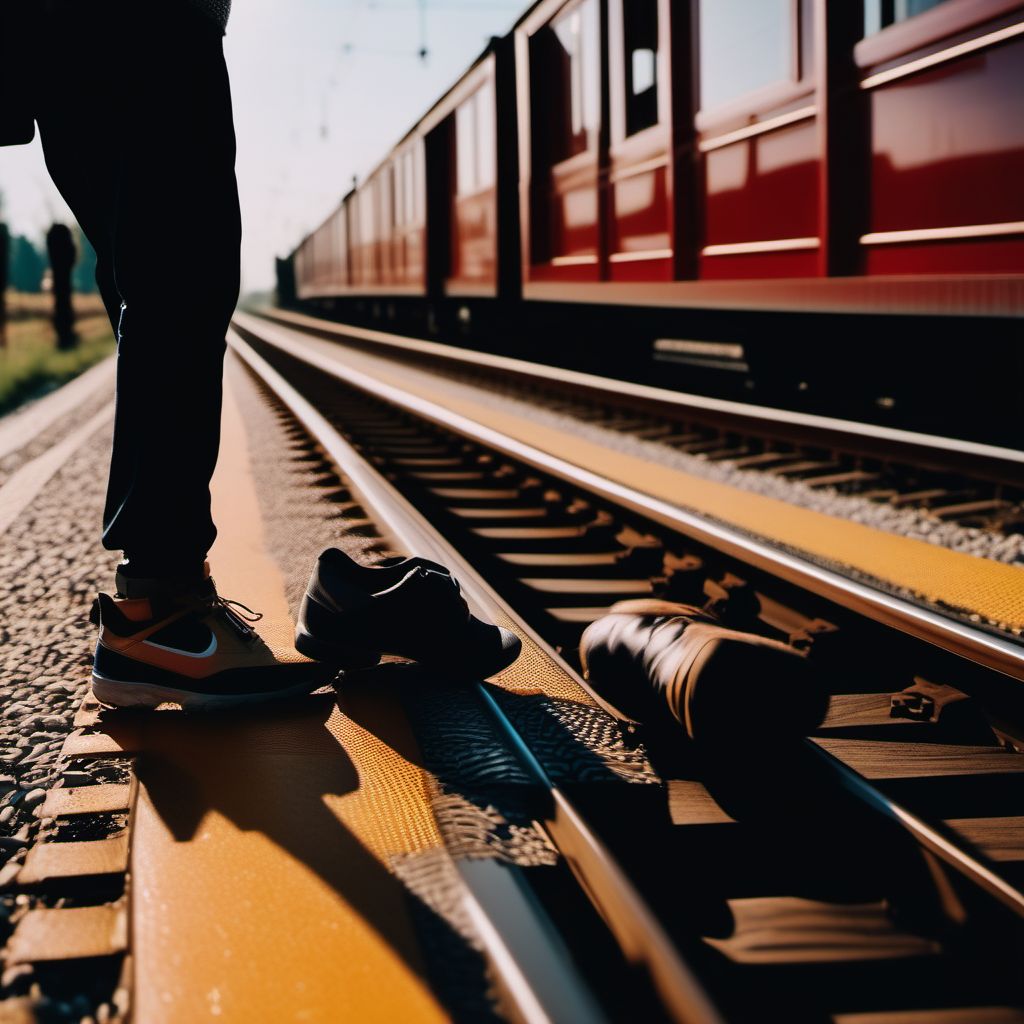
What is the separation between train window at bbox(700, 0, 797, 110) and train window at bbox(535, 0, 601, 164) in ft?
4.85

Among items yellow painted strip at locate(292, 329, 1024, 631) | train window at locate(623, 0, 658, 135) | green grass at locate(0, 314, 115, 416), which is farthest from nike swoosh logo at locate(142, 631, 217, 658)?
green grass at locate(0, 314, 115, 416)

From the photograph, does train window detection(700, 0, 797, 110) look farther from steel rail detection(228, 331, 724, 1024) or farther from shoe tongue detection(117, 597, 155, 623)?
shoe tongue detection(117, 597, 155, 623)

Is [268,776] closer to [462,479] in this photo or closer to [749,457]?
[462,479]

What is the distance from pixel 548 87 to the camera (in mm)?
9086

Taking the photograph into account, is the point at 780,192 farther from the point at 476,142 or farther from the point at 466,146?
the point at 466,146

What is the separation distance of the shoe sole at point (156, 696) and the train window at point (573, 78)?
20.8ft

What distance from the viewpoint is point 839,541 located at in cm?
400

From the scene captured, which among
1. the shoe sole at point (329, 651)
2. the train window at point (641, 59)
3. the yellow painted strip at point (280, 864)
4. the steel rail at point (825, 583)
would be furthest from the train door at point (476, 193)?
the yellow painted strip at point (280, 864)

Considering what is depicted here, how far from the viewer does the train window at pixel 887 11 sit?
181 inches

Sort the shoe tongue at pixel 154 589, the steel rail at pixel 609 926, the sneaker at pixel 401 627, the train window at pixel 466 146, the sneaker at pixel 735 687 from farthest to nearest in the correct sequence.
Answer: the train window at pixel 466 146, the sneaker at pixel 401 627, the shoe tongue at pixel 154 589, the sneaker at pixel 735 687, the steel rail at pixel 609 926

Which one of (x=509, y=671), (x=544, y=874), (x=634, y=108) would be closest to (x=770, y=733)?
(x=544, y=874)

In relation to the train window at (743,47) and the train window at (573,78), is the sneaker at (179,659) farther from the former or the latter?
the train window at (573,78)

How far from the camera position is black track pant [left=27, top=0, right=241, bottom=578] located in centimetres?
200

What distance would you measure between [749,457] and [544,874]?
4911 mm
